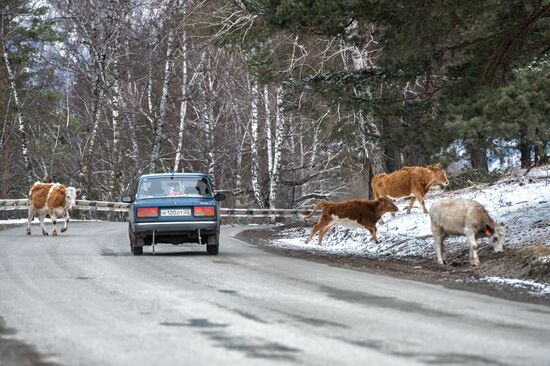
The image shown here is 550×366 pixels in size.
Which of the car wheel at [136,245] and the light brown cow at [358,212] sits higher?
the light brown cow at [358,212]

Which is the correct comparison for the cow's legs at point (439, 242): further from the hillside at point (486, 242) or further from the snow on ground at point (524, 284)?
the snow on ground at point (524, 284)

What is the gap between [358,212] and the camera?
25.1m

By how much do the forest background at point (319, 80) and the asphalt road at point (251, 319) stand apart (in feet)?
15.7

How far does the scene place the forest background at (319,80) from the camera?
63.0ft

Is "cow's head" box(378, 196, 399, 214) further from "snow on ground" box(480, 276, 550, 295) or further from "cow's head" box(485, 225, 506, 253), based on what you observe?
"snow on ground" box(480, 276, 550, 295)

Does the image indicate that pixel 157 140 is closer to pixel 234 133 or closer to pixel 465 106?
pixel 234 133

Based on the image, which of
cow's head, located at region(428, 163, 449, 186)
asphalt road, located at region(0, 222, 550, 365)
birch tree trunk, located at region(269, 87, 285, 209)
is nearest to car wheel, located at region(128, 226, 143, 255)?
asphalt road, located at region(0, 222, 550, 365)

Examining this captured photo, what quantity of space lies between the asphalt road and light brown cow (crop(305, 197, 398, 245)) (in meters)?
6.90

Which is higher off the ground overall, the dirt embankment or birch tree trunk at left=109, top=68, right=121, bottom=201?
birch tree trunk at left=109, top=68, right=121, bottom=201

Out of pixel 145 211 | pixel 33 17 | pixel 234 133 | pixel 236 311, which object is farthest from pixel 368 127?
pixel 33 17

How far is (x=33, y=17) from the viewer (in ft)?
195

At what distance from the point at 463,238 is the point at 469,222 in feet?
11.2

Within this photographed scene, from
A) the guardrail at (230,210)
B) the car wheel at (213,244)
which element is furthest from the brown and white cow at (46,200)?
the guardrail at (230,210)

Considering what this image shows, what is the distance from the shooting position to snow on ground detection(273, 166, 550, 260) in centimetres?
2100
